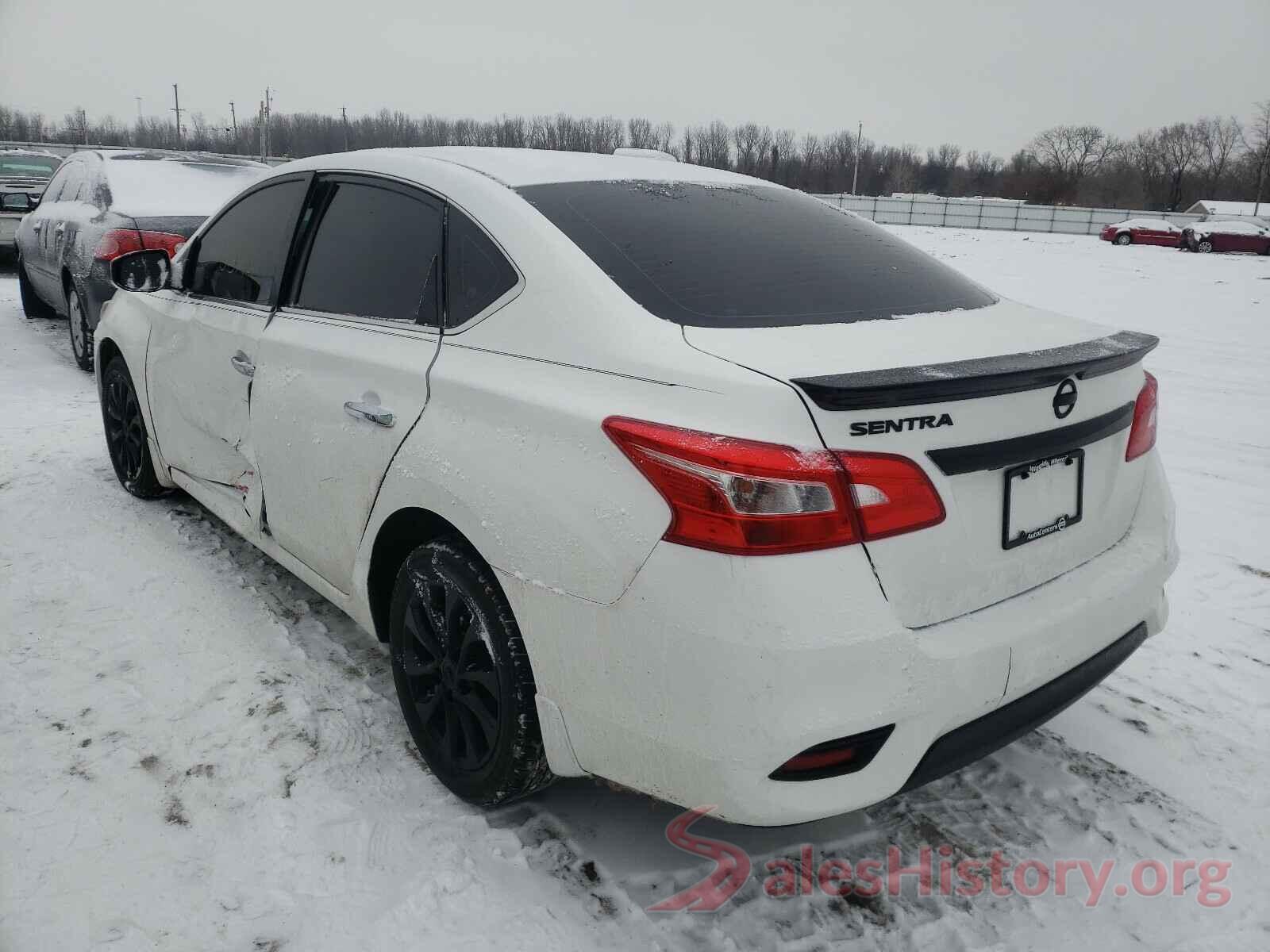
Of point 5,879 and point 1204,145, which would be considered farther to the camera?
point 1204,145

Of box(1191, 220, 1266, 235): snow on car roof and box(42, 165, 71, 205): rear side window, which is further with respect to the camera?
box(1191, 220, 1266, 235): snow on car roof

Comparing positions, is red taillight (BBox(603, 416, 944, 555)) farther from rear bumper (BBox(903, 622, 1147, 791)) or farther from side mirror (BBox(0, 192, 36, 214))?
side mirror (BBox(0, 192, 36, 214))

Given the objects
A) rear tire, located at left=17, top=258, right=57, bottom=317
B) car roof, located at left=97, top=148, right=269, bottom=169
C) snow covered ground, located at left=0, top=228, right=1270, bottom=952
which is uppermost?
car roof, located at left=97, top=148, right=269, bottom=169

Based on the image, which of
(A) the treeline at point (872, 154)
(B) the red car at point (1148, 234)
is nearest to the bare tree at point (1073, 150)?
(A) the treeline at point (872, 154)

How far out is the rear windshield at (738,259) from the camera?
2.12 m

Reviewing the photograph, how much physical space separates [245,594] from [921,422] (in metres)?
2.82

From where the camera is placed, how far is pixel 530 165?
2.63 m

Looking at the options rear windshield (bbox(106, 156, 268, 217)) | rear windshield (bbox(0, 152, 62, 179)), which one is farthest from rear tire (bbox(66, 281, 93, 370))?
rear windshield (bbox(0, 152, 62, 179))

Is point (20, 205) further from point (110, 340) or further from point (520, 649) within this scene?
point (520, 649)

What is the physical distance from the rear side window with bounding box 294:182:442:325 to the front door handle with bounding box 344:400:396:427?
254mm

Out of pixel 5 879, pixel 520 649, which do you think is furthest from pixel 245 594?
pixel 520 649

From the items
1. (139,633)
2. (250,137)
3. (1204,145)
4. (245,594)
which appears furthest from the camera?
(1204,145)

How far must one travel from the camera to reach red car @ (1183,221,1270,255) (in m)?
31.7

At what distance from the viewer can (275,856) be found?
7.27 ft
